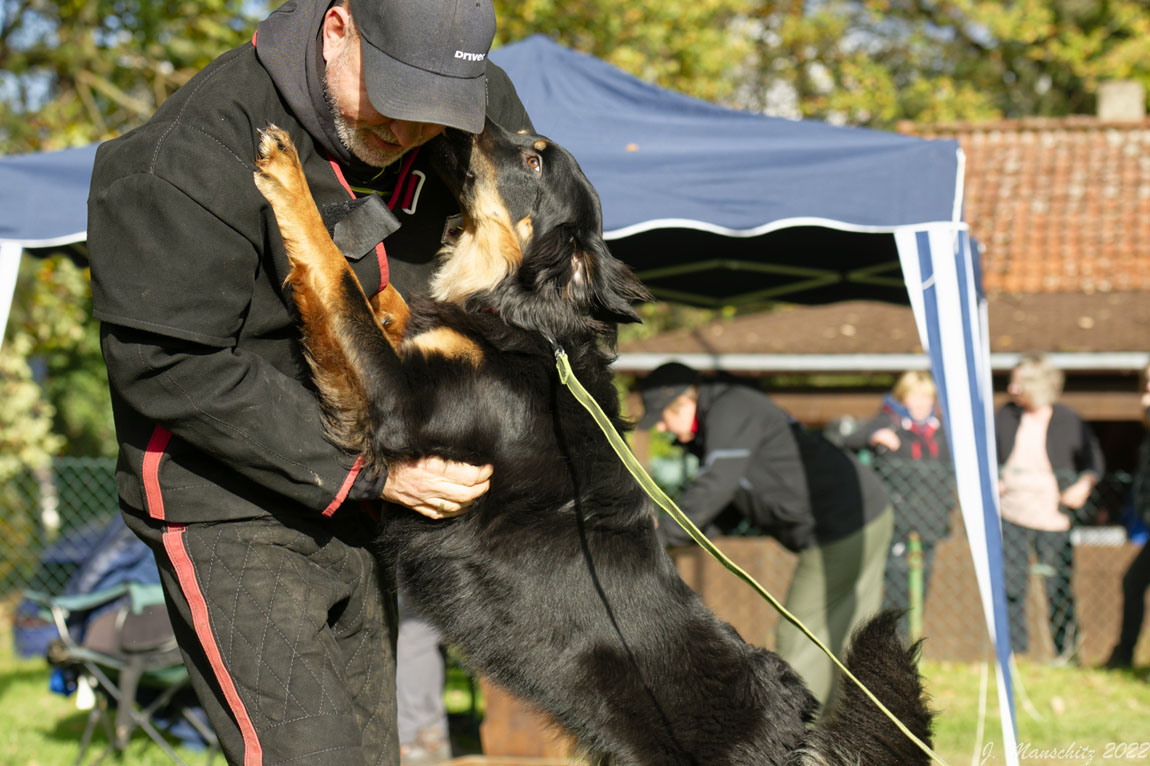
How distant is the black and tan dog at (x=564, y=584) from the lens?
2492mm

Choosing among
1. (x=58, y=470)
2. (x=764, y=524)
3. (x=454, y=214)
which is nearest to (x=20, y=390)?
(x=58, y=470)

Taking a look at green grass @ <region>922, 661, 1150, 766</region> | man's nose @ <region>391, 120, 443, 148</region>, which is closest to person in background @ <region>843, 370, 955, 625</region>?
green grass @ <region>922, 661, 1150, 766</region>

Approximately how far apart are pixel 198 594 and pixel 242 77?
3.74 ft

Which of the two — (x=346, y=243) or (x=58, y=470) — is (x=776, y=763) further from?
(x=58, y=470)

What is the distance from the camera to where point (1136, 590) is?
7.52 meters

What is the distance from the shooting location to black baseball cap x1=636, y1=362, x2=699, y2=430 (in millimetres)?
5543

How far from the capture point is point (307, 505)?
2.25 metres

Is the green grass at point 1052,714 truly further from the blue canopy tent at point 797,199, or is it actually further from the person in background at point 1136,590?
the blue canopy tent at point 797,199

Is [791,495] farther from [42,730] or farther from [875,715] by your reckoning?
[42,730]

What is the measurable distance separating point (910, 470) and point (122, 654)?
5548 millimetres

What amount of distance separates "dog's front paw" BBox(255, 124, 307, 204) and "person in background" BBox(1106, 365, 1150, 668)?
710 cm

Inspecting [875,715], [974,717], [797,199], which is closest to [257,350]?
[875,715]

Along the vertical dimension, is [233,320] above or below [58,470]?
above

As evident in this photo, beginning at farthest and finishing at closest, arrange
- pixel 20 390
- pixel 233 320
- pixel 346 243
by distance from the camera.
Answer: pixel 20 390 → pixel 346 243 → pixel 233 320
